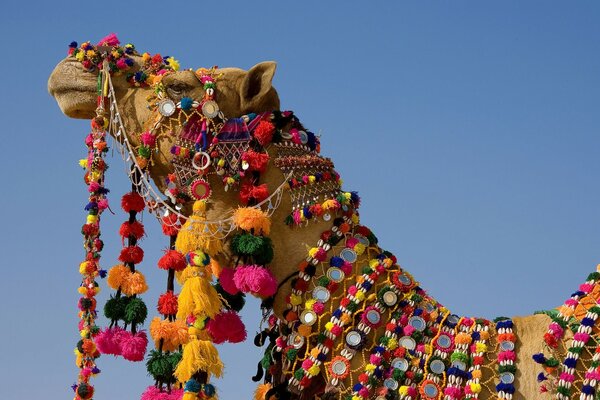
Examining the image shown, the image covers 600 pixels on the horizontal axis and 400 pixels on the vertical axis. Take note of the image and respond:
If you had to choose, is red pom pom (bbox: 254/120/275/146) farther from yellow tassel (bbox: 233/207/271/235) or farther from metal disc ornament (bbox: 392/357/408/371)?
metal disc ornament (bbox: 392/357/408/371)

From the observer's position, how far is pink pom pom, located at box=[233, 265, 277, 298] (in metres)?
6.88

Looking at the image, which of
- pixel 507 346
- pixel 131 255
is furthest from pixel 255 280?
pixel 507 346

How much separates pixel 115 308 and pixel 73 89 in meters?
1.56

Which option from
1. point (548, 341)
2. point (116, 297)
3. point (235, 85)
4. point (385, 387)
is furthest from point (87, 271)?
point (548, 341)

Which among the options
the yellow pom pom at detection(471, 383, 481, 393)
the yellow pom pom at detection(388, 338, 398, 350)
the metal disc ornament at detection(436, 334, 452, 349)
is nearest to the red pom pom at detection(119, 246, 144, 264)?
the yellow pom pom at detection(388, 338, 398, 350)

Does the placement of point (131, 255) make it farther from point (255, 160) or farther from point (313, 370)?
point (313, 370)

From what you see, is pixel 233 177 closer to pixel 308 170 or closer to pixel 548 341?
pixel 308 170

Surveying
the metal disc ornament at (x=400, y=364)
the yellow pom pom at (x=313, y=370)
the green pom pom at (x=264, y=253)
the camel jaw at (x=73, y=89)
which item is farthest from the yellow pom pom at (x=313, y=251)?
the camel jaw at (x=73, y=89)

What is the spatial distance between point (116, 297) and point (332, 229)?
156 cm

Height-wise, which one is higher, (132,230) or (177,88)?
(177,88)

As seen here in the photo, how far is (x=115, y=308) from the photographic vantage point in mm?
7410

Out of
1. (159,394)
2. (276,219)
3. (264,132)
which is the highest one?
(264,132)

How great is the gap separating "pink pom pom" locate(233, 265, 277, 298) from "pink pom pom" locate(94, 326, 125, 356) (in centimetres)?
97

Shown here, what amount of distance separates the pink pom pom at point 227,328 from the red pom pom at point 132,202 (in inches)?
39.9
